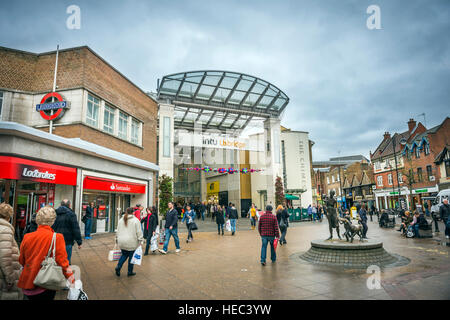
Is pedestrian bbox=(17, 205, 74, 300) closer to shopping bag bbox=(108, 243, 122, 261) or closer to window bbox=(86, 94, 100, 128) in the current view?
shopping bag bbox=(108, 243, 122, 261)

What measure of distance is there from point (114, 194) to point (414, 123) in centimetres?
4177

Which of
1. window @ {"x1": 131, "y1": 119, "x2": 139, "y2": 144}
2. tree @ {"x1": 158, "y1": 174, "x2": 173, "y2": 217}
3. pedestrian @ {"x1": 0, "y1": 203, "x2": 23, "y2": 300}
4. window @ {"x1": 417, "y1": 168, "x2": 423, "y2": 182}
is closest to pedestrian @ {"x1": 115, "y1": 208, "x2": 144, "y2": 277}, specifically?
pedestrian @ {"x1": 0, "y1": 203, "x2": 23, "y2": 300}

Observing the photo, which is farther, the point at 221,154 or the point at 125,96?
the point at 221,154

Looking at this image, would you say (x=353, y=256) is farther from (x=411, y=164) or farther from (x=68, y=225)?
(x=411, y=164)

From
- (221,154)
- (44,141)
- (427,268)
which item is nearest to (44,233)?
(427,268)

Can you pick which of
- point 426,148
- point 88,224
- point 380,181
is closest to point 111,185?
point 88,224

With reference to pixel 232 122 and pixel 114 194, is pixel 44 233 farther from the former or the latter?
pixel 232 122

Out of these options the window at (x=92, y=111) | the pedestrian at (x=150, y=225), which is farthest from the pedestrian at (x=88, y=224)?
the pedestrian at (x=150, y=225)

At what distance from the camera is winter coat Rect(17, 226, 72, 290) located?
3.16 m

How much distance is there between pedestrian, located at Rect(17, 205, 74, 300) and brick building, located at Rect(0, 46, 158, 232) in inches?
319

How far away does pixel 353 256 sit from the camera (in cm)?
720

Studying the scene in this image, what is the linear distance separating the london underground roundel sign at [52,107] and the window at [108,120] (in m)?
2.34

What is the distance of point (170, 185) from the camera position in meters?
22.2

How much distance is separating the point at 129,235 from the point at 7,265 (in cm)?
294
